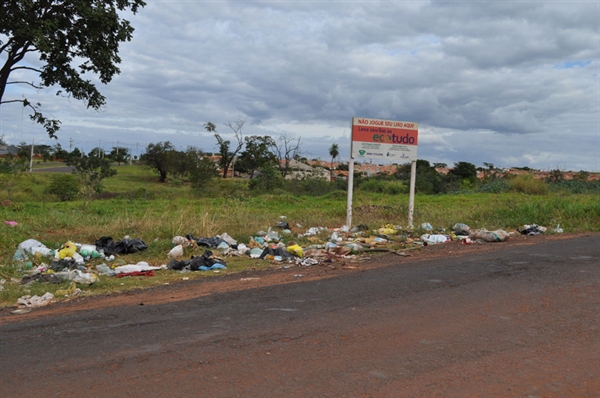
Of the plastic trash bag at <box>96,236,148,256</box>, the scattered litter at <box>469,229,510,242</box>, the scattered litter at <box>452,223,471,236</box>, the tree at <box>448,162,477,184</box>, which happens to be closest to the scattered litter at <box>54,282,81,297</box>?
the plastic trash bag at <box>96,236,148,256</box>

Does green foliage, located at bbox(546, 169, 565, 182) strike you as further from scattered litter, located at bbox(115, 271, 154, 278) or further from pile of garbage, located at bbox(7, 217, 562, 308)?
scattered litter, located at bbox(115, 271, 154, 278)

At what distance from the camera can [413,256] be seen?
10.2m

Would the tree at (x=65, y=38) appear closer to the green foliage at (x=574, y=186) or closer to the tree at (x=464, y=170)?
the green foliage at (x=574, y=186)

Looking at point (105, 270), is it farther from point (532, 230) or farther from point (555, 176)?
point (555, 176)

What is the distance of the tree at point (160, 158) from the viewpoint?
51250mm

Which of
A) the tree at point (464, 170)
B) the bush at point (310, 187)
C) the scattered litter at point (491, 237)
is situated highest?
the tree at point (464, 170)

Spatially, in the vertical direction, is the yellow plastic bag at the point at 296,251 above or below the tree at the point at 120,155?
below

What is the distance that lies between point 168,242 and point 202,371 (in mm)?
7237

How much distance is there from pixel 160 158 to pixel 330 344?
49.2 m

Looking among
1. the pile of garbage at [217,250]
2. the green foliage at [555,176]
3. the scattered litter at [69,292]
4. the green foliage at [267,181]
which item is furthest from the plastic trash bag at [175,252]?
the green foliage at [555,176]

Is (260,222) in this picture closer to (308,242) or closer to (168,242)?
(308,242)

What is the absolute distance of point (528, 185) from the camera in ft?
114

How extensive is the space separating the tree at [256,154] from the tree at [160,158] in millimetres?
→ 7862

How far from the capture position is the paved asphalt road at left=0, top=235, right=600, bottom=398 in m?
4.15
